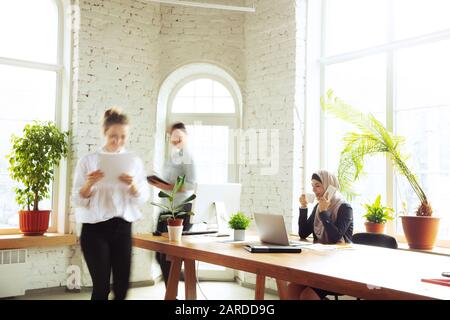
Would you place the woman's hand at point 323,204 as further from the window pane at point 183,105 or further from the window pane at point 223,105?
the window pane at point 183,105

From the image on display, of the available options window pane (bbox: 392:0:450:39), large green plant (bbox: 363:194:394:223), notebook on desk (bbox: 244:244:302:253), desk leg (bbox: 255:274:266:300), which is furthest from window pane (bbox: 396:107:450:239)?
notebook on desk (bbox: 244:244:302:253)

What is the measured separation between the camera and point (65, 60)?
534cm

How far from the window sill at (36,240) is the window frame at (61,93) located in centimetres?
18

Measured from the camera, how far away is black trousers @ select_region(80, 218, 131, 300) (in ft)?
9.25

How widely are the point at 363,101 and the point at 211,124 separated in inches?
72.0

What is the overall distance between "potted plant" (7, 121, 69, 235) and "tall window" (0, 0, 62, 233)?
7.7 inches

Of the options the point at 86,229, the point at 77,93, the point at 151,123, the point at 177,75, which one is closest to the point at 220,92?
the point at 177,75

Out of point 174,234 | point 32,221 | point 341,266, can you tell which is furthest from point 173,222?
point 32,221

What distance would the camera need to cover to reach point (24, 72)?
5.23 meters

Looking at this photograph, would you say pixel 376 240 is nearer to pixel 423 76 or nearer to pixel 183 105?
pixel 423 76

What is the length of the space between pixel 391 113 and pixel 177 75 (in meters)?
2.50

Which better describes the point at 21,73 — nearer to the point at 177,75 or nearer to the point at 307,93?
the point at 177,75

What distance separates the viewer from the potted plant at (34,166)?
15.6 ft

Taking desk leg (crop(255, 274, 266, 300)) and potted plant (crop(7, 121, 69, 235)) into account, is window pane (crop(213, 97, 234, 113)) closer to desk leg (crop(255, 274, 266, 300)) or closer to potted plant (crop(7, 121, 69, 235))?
potted plant (crop(7, 121, 69, 235))
